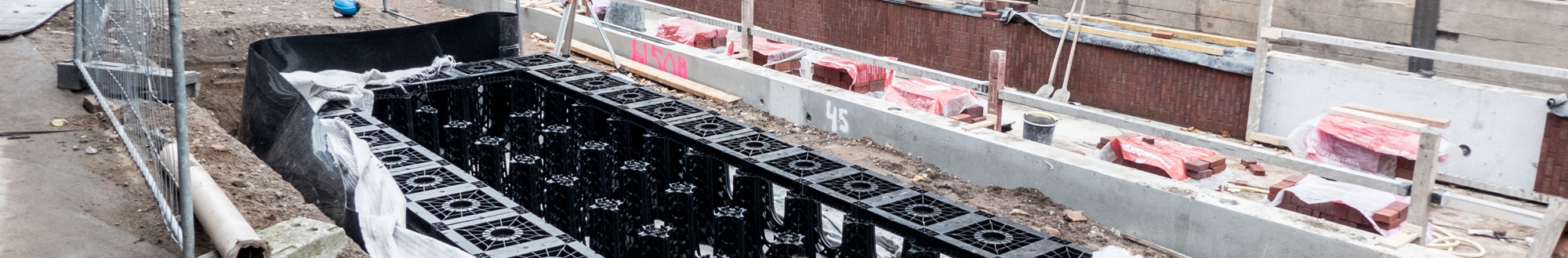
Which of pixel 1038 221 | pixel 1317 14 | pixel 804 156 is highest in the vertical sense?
pixel 1317 14

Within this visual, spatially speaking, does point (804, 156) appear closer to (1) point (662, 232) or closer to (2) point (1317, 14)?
(1) point (662, 232)

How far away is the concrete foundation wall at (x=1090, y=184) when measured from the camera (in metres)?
7.44

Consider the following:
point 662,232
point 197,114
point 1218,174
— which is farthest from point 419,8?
point 1218,174

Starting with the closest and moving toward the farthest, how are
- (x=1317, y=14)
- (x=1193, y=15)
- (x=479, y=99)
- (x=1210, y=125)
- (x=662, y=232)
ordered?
(x=662, y=232) → (x=479, y=99) → (x=1210, y=125) → (x=1317, y=14) → (x=1193, y=15)

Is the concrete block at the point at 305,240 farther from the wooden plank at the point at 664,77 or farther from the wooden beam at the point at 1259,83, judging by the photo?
the wooden beam at the point at 1259,83

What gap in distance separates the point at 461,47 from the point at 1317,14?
33.6 ft

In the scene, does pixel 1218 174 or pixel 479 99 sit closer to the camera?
pixel 1218 174

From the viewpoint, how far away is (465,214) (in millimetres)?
6707

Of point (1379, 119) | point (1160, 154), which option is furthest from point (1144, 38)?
point (1379, 119)

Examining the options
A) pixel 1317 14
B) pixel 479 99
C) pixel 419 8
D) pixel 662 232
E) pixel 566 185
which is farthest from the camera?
pixel 419 8

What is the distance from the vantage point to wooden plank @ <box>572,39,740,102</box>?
1279cm

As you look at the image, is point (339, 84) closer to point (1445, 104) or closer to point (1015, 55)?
point (1015, 55)

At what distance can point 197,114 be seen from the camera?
9.27 metres

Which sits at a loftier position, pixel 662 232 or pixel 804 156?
pixel 804 156
